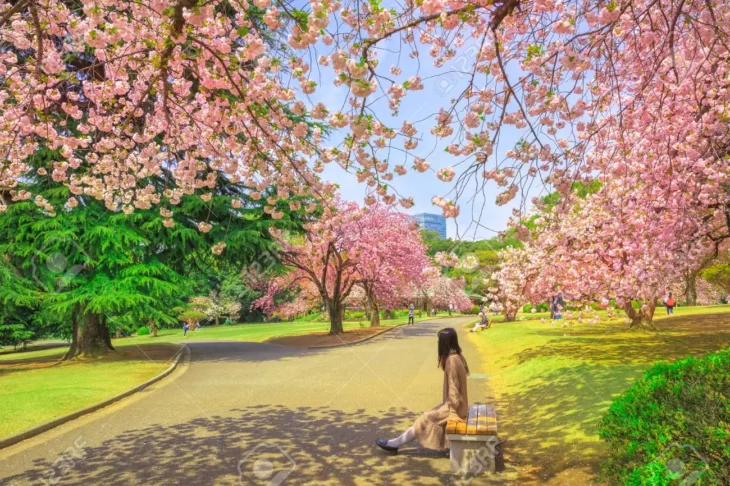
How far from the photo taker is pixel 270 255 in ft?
68.3

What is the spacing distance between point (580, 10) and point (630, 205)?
5.89 m

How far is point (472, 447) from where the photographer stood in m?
5.41

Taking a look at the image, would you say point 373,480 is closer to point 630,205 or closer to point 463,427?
point 463,427

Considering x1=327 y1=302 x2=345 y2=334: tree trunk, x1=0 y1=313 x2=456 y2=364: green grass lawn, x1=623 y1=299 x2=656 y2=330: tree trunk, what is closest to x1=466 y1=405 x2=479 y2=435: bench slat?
x1=623 y1=299 x2=656 y2=330: tree trunk

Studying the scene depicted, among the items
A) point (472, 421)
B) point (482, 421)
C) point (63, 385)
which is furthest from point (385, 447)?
point (63, 385)

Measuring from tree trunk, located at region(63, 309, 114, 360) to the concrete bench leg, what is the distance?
1740 cm

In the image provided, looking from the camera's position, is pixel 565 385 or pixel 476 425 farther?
pixel 565 385

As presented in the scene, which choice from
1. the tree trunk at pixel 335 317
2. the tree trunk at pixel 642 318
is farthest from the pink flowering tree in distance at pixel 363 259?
the tree trunk at pixel 642 318

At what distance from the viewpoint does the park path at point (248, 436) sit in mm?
5410

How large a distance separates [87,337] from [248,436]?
1511cm

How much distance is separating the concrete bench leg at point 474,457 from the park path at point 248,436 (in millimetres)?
172

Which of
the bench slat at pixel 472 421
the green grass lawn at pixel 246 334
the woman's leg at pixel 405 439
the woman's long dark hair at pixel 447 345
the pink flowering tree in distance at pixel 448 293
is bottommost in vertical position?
the green grass lawn at pixel 246 334

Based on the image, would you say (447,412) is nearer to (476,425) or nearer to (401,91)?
(476,425)

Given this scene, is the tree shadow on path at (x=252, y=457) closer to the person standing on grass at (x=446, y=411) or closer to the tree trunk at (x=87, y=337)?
the person standing on grass at (x=446, y=411)
